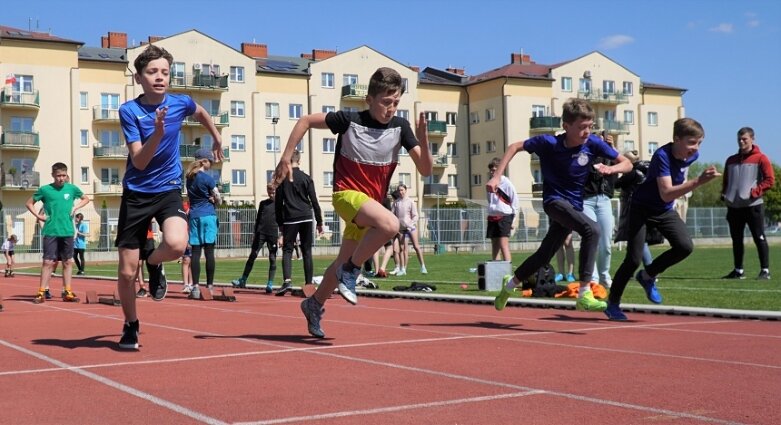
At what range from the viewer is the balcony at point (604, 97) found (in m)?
87.3

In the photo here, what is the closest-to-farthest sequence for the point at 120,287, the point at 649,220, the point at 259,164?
the point at 120,287, the point at 649,220, the point at 259,164

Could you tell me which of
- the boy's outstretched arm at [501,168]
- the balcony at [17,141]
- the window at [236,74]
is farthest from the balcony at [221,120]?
the boy's outstretched arm at [501,168]

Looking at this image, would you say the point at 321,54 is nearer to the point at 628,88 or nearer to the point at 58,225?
the point at 628,88

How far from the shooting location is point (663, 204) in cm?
947

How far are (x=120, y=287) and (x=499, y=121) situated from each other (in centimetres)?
7782

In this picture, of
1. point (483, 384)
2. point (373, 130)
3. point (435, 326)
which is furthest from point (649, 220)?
point (483, 384)

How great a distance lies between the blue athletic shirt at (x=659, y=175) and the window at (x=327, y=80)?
232 ft

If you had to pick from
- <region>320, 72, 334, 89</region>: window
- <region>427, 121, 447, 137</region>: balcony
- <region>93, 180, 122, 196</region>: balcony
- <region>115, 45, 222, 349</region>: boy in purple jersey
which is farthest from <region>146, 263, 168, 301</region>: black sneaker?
<region>427, 121, 447, 137</region>: balcony

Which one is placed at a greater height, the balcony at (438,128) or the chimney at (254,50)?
the chimney at (254,50)

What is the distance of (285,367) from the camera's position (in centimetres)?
612

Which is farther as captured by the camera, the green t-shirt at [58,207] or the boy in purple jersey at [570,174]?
the green t-shirt at [58,207]

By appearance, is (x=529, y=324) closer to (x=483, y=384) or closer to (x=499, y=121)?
(x=483, y=384)

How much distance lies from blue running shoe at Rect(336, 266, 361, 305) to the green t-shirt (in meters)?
7.19

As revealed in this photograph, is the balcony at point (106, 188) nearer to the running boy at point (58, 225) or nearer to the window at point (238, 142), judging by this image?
the window at point (238, 142)
